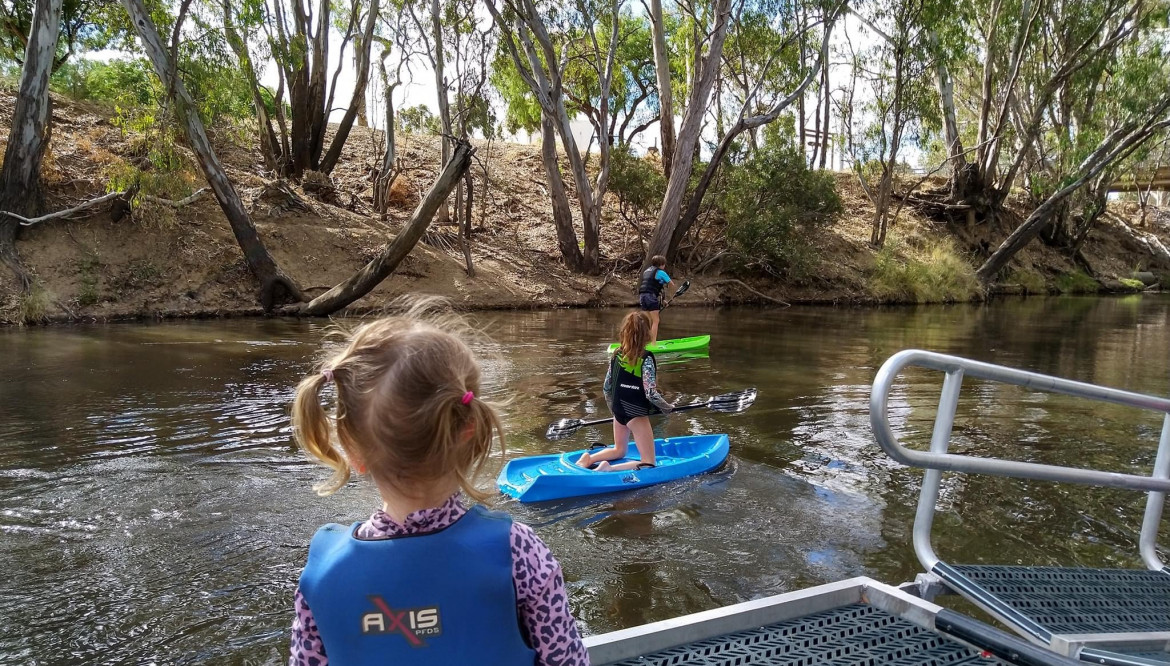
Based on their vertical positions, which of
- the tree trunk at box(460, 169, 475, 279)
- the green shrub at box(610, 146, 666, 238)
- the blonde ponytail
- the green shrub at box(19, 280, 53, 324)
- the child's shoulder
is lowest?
the green shrub at box(19, 280, 53, 324)

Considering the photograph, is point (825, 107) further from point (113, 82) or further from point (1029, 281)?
point (113, 82)

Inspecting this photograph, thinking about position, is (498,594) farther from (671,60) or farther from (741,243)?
(671,60)

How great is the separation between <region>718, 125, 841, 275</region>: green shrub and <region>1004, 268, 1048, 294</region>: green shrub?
1241 cm

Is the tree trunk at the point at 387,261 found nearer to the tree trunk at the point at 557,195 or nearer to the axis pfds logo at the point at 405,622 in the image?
the tree trunk at the point at 557,195

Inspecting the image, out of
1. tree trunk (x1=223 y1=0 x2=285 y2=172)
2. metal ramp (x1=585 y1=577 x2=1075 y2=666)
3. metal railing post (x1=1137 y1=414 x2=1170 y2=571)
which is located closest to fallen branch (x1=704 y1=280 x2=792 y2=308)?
tree trunk (x1=223 y1=0 x2=285 y2=172)

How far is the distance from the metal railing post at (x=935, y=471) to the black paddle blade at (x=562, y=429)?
4880 mm

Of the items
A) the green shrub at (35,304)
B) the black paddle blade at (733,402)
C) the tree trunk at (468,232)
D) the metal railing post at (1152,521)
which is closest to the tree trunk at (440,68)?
the tree trunk at (468,232)

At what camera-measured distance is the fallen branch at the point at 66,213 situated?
15164 millimetres

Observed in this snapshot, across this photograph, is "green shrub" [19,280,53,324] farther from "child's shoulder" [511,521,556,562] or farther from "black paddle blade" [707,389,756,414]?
"child's shoulder" [511,521,556,562]

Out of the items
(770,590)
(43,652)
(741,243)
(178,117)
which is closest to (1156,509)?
(770,590)

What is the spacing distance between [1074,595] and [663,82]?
20.9 m

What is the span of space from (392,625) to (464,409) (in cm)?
42

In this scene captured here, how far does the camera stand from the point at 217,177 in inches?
633

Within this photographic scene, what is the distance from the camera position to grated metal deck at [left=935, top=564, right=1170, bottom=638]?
2.82m
